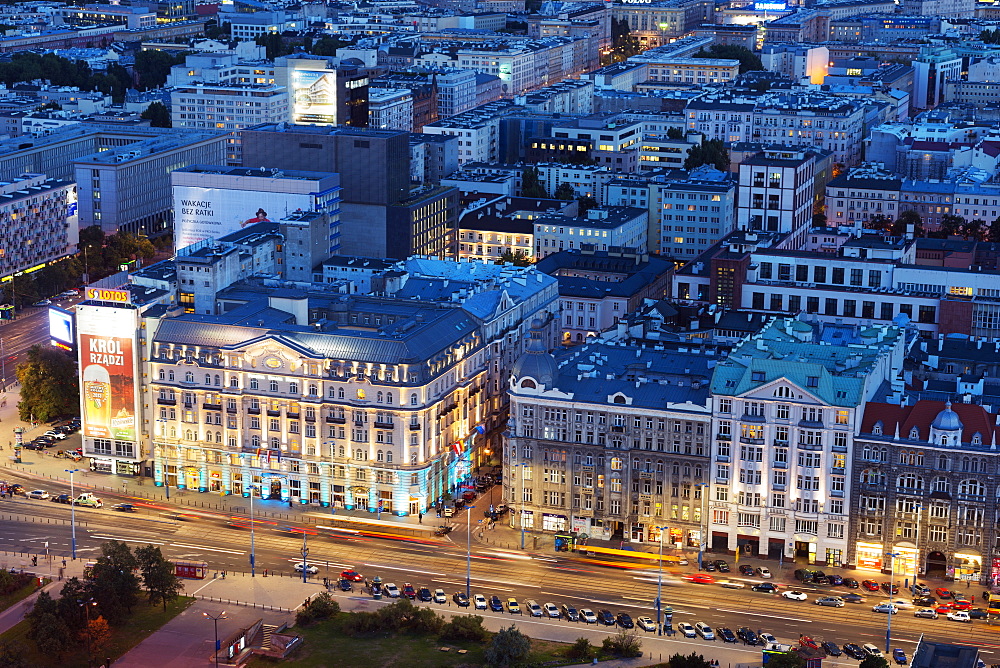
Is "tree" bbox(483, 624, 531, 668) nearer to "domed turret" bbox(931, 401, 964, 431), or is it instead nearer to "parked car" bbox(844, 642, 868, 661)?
"parked car" bbox(844, 642, 868, 661)

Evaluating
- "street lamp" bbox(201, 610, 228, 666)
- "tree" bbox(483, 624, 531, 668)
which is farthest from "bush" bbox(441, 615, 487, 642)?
"street lamp" bbox(201, 610, 228, 666)

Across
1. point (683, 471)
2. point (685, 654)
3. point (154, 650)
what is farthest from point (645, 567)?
point (154, 650)

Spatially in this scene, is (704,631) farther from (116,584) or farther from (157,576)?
(116,584)

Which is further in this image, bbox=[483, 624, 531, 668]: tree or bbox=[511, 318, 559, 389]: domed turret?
bbox=[511, 318, 559, 389]: domed turret

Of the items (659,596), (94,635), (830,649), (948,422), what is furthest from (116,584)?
(948,422)

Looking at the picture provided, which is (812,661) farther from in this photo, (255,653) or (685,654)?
(255,653)

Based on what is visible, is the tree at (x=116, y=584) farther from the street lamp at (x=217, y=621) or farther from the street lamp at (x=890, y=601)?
the street lamp at (x=890, y=601)

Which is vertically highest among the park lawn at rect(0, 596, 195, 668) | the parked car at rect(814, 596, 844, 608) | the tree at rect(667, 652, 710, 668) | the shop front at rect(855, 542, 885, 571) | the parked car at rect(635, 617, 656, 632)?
the shop front at rect(855, 542, 885, 571)

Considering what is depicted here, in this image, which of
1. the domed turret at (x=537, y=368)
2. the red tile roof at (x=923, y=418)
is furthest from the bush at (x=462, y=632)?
the red tile roof at (x=923, y=418)
